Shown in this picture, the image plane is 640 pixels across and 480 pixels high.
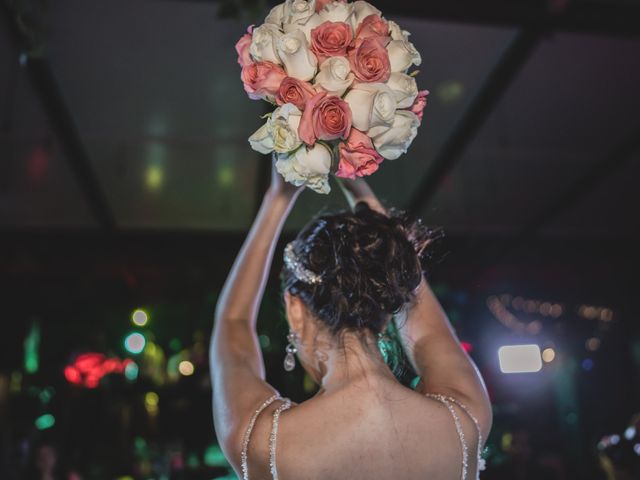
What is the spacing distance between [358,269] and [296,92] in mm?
366

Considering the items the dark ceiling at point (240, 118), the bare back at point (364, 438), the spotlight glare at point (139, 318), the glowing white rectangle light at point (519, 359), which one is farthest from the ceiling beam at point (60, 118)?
the glowing white rectangle light at point (519, 359)

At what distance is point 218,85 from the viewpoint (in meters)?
4.90

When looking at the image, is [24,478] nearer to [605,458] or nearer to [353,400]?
[605,458]

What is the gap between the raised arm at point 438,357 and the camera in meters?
1.29

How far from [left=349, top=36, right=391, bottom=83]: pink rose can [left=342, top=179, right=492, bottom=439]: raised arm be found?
0.39 meters

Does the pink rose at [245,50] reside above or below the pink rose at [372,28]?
above

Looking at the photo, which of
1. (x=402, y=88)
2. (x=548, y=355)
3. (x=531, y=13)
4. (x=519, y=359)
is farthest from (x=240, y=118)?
(x=548, y=355)

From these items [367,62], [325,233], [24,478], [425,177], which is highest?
Result: [425,177]

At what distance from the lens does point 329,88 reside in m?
1.15

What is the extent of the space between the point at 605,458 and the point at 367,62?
352 centimetres

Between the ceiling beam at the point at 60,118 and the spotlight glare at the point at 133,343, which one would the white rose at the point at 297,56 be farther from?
the spotlight glare at the point at 133,343

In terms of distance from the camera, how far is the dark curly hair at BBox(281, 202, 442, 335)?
4.05ft

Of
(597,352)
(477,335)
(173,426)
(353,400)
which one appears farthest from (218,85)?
(597,352)

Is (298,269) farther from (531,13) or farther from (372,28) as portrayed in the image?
(531,13)
